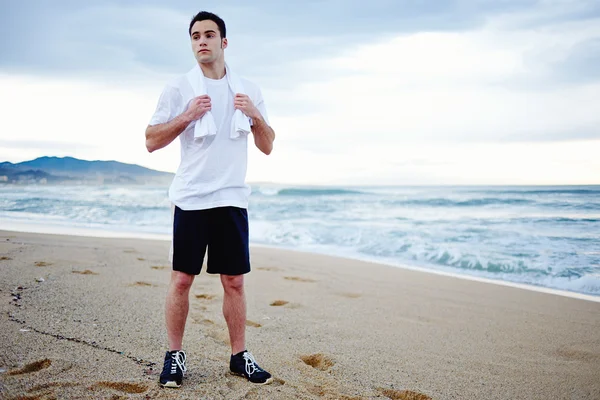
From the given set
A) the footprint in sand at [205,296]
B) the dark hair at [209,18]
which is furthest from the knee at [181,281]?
the footprint in sand at [205,296]

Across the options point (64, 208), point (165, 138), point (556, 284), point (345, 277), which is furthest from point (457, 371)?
point (64, 208)

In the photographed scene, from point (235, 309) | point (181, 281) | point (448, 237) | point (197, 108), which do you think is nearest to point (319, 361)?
point (235, 309)

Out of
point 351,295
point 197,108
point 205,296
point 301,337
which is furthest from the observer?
point 351,295

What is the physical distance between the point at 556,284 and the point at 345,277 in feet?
10.6

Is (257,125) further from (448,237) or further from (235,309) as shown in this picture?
(448,237)

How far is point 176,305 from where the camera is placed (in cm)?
276

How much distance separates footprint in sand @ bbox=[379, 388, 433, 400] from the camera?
2.73 m

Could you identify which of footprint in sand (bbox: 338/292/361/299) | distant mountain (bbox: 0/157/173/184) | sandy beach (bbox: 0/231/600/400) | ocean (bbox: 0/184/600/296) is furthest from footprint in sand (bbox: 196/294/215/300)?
distant mountain (bbox: 0/157/173/184)

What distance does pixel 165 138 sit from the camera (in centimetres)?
264

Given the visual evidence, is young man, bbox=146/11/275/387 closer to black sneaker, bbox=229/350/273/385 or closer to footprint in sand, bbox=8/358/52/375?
black sneaker, bbox=229/350/273/385

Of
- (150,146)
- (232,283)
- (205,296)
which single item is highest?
(150,146)

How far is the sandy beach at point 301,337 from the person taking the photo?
2680mm

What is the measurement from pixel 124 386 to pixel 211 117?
1506mm

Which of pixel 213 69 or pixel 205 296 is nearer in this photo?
pixel 213 69
